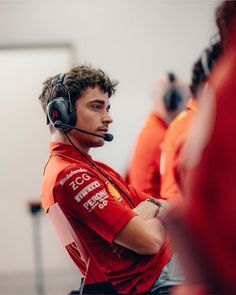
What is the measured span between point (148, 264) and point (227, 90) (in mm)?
1090

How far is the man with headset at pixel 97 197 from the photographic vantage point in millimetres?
1426

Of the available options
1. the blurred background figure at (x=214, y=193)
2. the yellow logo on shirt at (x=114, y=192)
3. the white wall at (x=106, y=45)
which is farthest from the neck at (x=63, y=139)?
the white wall at (x=106, y=45)

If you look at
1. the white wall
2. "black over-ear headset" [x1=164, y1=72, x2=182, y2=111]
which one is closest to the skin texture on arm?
"black over-ear headset" [x1=164, y1=72, x2=182, y2=111]

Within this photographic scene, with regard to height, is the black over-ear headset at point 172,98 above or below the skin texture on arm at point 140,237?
above

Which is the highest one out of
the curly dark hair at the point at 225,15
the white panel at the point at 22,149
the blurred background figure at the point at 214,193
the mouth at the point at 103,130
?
the curly dark hair at the point at 225,15

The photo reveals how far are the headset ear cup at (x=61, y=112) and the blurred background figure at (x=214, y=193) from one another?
3.46 feet

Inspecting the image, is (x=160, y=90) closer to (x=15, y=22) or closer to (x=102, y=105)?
(x=102, y=105)

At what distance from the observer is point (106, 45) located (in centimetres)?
473

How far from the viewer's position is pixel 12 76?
187 inches

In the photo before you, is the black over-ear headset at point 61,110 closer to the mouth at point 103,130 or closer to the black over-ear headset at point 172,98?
the mouth at point 103,130

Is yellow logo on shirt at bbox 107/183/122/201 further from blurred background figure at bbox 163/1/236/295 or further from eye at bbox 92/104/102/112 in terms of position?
blurred background figure at bbox 163/1/236/295

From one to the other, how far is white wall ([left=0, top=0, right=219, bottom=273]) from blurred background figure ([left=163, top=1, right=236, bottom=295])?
418 cm

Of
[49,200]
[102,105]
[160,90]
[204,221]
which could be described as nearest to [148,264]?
[49,200]

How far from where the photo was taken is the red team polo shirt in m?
1.43
